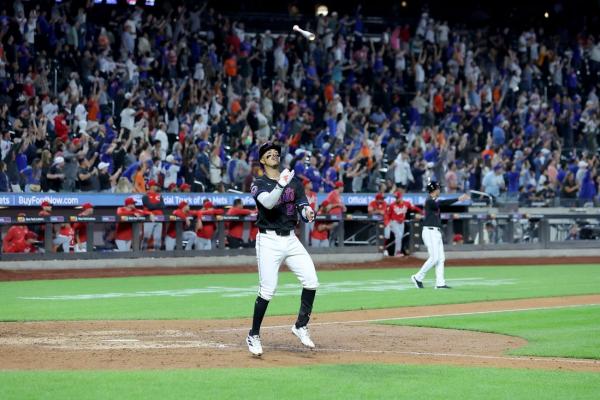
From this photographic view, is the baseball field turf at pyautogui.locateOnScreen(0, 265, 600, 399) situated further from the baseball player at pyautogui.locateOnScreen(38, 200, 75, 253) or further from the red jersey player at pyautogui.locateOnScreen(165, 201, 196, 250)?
the baseball player at pyautogui.locateOnScreen(38, 200, 75, 253)

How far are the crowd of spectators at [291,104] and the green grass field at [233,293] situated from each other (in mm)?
4222

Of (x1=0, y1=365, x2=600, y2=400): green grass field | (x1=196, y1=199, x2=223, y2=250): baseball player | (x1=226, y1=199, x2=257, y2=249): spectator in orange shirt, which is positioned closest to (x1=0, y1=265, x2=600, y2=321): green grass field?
(x1=196, y1=199, x2=223, y2=250): baseball player

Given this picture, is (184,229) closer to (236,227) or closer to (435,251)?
(236,227)

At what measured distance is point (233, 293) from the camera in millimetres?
A: 18922

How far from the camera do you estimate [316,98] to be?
32281mm

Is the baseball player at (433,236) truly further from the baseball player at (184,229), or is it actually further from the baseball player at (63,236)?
the baseball player at (63,236)

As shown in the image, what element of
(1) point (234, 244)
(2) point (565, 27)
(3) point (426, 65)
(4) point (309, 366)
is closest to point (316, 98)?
(3) point (426, 65)

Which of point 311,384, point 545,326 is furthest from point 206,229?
point 311,384

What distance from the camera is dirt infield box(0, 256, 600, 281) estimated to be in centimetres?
2242

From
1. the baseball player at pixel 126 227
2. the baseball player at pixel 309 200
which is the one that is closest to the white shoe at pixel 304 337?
the baseball player at pixel 126 227

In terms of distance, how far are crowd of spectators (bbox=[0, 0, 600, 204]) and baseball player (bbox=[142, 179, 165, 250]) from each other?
0.87 meters

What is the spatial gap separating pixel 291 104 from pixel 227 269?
7597 millimetres

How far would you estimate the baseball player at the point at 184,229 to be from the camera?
81.9 ft

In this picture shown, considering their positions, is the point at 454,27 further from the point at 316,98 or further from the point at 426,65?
the point at 316,98
